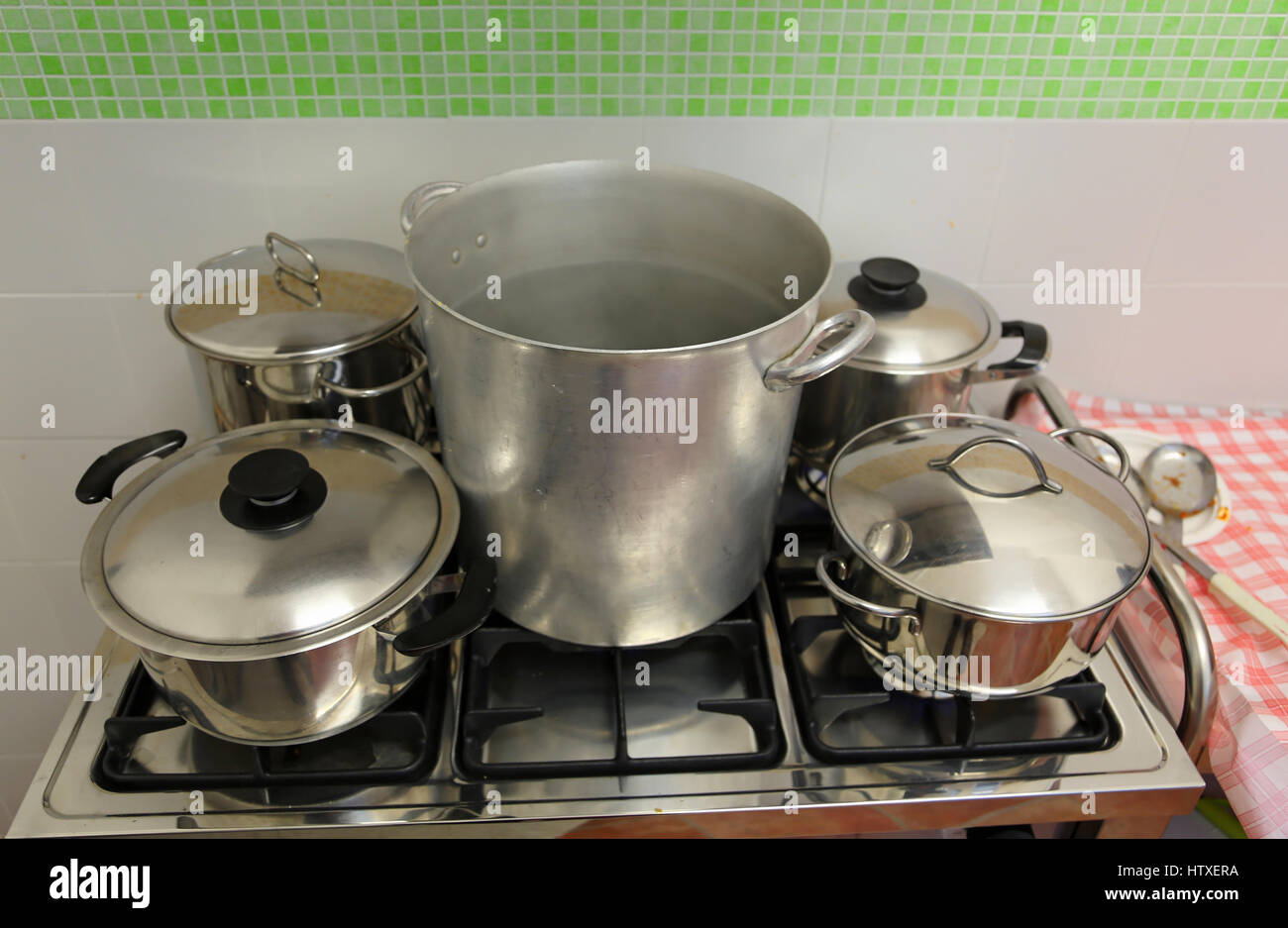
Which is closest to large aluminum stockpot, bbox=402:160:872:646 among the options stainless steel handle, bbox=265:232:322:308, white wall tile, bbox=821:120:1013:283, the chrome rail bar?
stainless steel handle, bbox=265:232:322:308

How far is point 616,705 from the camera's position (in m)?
0.76

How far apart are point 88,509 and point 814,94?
98 cm

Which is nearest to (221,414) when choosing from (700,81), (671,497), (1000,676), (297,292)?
(297,292)

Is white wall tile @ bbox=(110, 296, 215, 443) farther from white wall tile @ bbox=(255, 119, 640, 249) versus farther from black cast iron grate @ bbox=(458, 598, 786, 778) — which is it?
black cast iron grate @ bbox=(458, 598, 786, 778)

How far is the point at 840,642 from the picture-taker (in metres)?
0.84

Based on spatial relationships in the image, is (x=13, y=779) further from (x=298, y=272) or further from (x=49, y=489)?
(x=298, y=272)

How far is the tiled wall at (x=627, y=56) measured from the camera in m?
0.88

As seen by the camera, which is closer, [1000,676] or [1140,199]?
[1000,676]

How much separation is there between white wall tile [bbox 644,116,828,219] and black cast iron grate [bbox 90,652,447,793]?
0.57m

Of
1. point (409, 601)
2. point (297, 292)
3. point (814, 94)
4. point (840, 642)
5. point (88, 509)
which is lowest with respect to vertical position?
point (88, 509)

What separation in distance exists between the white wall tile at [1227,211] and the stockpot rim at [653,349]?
1.73 ft

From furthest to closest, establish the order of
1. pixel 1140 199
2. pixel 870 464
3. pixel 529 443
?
pixel 1140 199 → pixel 870 464 → pixel 529 443

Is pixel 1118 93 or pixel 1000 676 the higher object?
pixel 1118 93

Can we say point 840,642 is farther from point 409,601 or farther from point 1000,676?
point 409,601
